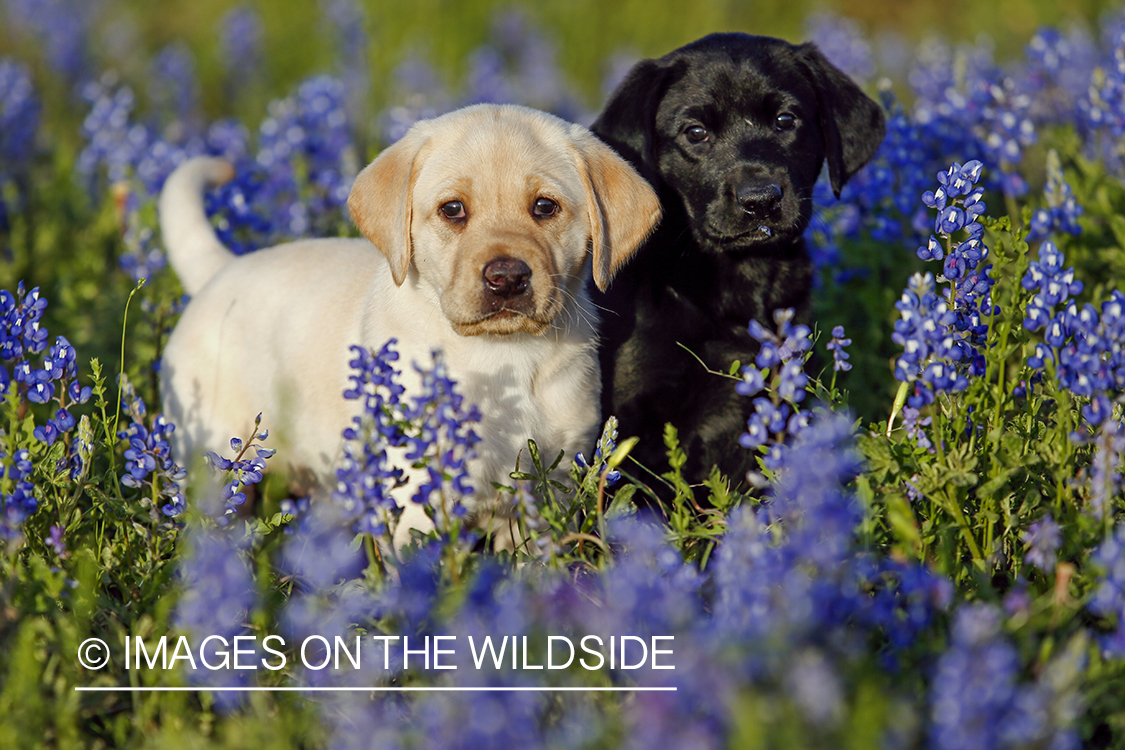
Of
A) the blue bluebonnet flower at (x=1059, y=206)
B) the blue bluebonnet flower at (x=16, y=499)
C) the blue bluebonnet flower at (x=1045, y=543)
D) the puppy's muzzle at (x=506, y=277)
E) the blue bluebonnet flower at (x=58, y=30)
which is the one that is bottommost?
the blue bluebonnet flower at (x=1045, y=543)

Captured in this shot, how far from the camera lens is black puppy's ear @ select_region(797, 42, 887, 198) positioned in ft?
11.2

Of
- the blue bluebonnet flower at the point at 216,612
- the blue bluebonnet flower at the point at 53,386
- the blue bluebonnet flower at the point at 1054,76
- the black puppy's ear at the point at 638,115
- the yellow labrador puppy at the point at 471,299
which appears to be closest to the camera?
the blue bluebonnet flower at the point at 216,612

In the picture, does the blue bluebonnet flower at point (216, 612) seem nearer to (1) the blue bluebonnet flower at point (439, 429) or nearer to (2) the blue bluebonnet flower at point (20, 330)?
(1) the blue bluebonnet flower at point (439, 429)

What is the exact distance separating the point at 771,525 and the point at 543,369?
3.06ft

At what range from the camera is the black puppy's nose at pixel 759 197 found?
10.0ft

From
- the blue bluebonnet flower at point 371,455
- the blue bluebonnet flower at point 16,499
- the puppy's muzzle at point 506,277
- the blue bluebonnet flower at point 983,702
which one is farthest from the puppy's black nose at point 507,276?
the blue bluebonnet flower at point 983,702

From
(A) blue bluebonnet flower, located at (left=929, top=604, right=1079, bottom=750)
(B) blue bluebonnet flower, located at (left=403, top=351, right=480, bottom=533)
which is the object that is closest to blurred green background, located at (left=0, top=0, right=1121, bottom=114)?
(B) blue bluebonnet flower, located at (left=403, top=351, right=480, bottom=533)

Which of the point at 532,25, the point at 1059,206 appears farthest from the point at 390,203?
the point at 532,25

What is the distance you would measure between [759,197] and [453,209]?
91 centimetres

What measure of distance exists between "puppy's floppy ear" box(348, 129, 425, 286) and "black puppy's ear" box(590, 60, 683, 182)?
2.44ft

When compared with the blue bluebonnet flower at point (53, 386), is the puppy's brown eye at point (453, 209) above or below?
above

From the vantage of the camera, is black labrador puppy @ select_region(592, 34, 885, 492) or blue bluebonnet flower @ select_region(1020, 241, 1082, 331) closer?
blue bluebonnet flower @ select_region(1020, 241, 1082, 331)

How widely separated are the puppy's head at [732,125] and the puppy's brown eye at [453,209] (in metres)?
0.73

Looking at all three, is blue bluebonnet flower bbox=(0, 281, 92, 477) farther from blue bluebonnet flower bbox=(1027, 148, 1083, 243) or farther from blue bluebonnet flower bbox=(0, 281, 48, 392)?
blue bluebonnet flower bbox=(1027, 148, 1083, 243)
